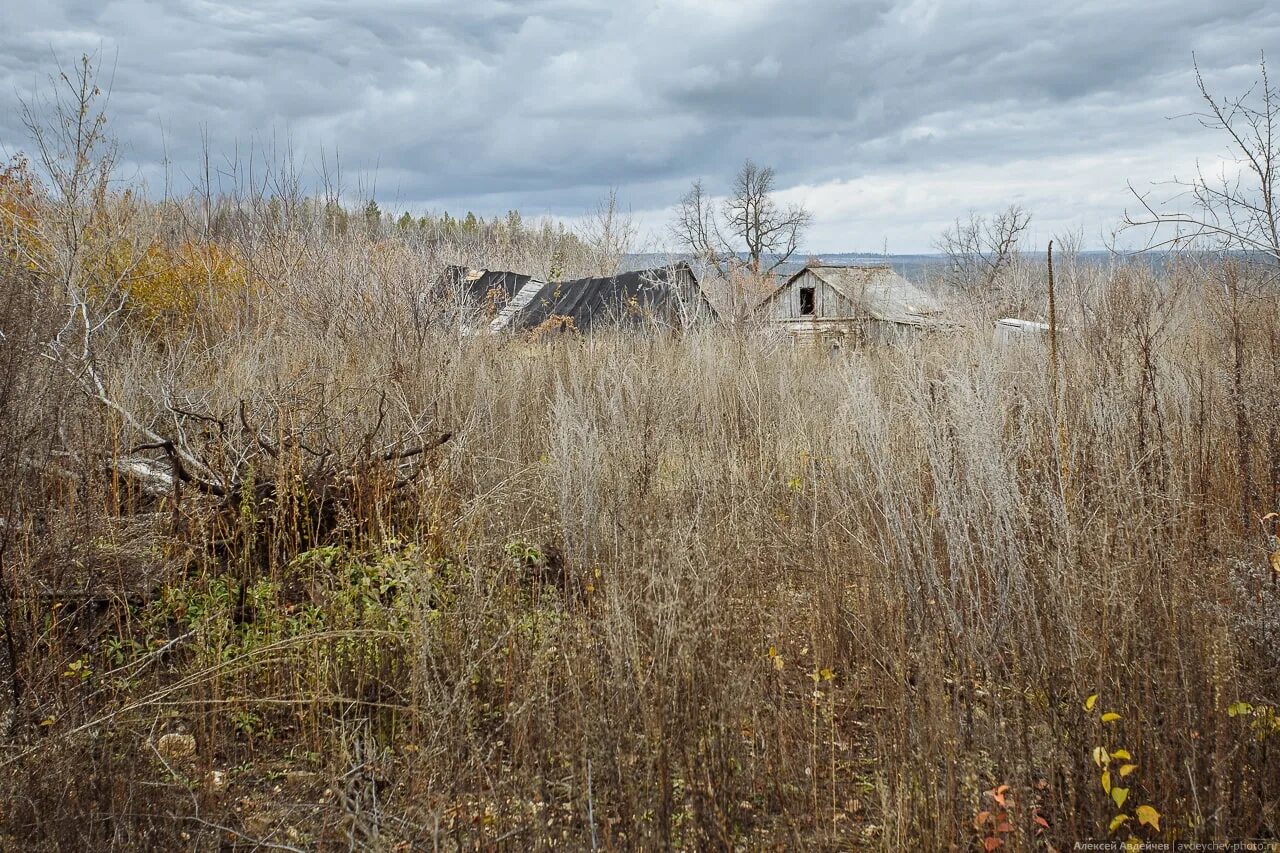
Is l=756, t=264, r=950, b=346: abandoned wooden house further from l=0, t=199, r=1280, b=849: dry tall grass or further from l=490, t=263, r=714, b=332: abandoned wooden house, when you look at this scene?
l=0, t=199, r=1280, b=849: dry tall grass

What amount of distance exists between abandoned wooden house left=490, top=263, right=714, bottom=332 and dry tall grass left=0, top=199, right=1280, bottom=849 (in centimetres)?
822

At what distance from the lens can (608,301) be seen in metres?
18.0

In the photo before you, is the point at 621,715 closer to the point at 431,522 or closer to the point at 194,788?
the point at 194,788

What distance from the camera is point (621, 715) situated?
2117 mm

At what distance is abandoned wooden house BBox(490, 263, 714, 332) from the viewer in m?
13.7

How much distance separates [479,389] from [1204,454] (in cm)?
539

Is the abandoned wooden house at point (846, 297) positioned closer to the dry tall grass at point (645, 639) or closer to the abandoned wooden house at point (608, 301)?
the abandoned wooden house at point (608, 301)

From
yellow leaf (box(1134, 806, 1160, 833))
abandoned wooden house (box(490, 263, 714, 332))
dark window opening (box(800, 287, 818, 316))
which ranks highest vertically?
dark window opening (box(800, 287, 818, 316))

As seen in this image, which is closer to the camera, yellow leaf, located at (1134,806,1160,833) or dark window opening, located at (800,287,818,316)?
yellow leaf, located at (1134,806,1160,833)

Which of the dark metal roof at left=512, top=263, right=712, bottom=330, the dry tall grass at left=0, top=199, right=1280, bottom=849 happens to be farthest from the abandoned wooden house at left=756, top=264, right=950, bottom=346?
the dry tall grass at left=0, top=199, right=1280, bottom=849

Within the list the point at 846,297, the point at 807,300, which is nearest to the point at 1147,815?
the point at 846,297

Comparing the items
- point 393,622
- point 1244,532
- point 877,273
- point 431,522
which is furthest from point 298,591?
point 877,273

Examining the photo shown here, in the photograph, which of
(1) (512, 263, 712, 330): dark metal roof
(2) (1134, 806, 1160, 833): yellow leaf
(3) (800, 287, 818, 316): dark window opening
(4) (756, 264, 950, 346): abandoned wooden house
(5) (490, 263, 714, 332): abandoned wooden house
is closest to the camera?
(2) (1134, 806, 1160, 833): yellow leaf

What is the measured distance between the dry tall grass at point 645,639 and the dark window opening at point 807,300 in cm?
2900
